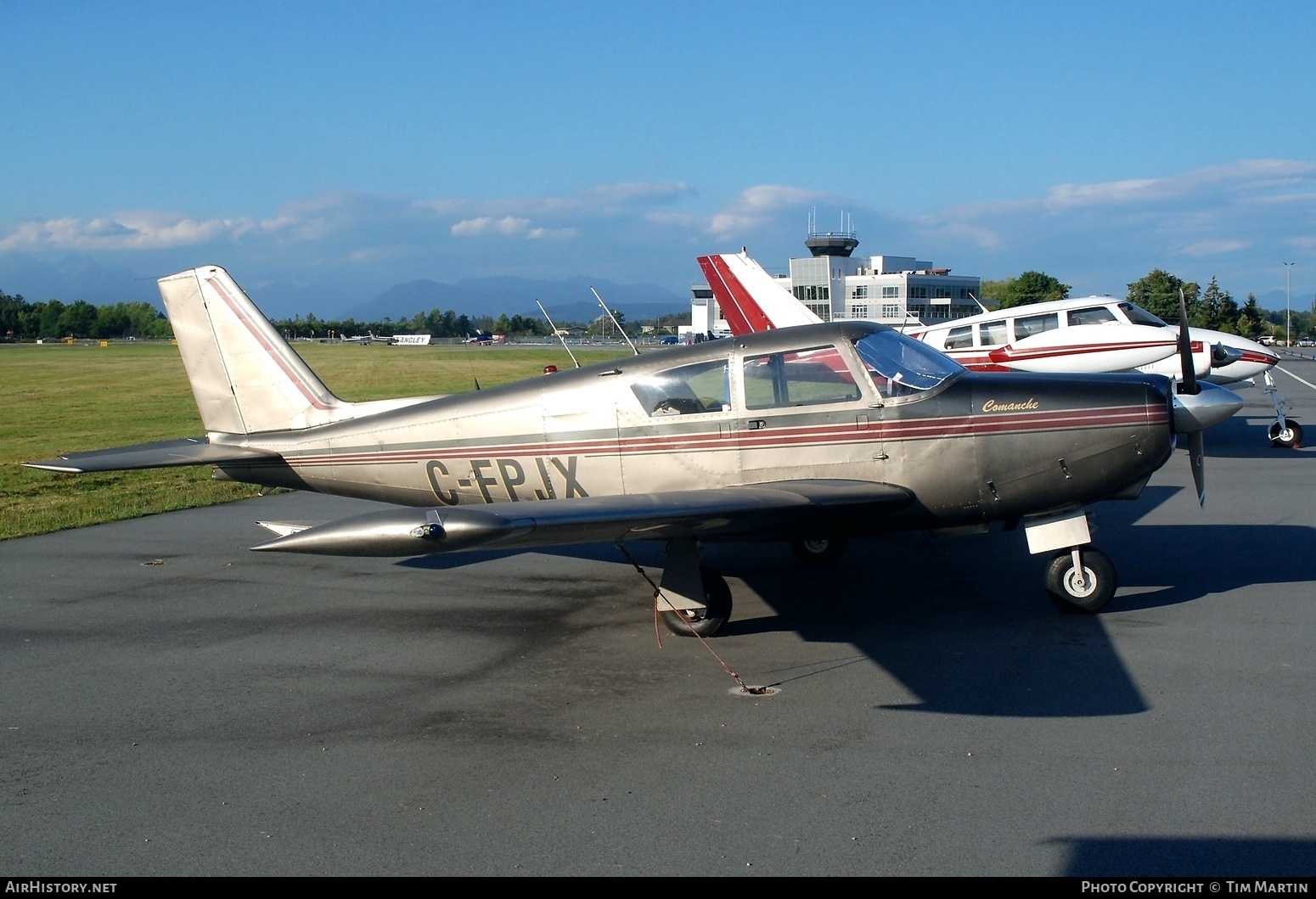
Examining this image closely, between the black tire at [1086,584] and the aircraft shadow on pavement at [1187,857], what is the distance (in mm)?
3463

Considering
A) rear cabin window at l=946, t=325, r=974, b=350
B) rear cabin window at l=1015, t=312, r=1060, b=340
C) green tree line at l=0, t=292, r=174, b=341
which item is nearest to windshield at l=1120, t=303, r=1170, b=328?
rear cabin window at l=1015, t=312, r=1060, b=340

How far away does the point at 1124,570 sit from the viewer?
8859 millimetres

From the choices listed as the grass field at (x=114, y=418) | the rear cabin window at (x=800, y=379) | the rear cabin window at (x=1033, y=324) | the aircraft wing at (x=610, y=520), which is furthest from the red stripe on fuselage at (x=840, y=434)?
the rear cabin window at (x=1033, y=324)

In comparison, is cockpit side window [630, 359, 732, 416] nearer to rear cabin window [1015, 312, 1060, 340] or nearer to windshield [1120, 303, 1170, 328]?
rear cabin window [1015, 312, 1060, 340]

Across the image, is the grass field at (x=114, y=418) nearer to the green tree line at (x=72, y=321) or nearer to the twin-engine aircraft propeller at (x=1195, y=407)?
the twin-engine aircraft propeller at (x=1195, y=407)

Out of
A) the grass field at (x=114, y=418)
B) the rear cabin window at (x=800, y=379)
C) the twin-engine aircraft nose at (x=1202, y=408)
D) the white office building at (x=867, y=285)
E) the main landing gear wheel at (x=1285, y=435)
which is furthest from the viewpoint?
the white office building at (x=867, y=285)

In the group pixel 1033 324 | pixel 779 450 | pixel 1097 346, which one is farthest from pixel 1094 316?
pixel 779 450

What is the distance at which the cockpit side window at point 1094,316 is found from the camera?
61.2 ft

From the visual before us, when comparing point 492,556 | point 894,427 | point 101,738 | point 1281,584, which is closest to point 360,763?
point 101,738

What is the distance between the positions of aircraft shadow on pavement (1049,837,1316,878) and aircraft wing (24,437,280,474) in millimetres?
7557

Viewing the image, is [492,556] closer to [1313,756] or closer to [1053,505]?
[1053,505]

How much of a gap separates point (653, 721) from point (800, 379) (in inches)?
121

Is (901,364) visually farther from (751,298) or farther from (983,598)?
(751,298)

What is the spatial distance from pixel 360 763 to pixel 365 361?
5948 cm
